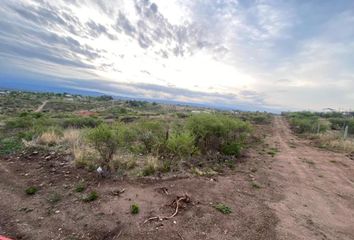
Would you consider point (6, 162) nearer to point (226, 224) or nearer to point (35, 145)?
point (35, 145)

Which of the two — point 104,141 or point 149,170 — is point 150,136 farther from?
point 104,141

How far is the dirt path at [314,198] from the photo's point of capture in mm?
5155

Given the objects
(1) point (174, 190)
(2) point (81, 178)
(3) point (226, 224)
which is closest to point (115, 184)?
(2) point (81, 178)

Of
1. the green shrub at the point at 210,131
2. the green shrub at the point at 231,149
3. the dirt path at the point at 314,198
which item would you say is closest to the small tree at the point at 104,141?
the green shrub at the point at 210,131

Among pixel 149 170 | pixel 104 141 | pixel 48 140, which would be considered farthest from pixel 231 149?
pixel 48 140

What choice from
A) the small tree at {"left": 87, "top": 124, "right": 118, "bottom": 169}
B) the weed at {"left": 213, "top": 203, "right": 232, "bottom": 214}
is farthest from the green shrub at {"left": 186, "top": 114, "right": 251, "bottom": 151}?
the weed at {"left": 213, "top": 203, "right": 232, "bottom": 214}

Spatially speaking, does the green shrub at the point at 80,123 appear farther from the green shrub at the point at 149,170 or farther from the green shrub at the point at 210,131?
the green shrub at the point at 149,170

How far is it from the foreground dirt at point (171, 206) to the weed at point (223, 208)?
116 millimetres

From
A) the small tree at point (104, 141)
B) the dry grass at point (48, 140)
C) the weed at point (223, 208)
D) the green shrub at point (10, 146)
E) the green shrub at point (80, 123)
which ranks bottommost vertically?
the green shrub at point (80, 123)

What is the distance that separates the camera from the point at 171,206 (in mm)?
5590

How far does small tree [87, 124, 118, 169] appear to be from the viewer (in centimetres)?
749

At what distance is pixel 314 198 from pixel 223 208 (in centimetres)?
328

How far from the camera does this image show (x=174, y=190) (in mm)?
6445

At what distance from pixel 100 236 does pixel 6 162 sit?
6149mm
